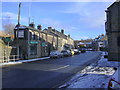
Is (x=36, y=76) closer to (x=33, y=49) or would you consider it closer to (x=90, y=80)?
(x=90, y=80)

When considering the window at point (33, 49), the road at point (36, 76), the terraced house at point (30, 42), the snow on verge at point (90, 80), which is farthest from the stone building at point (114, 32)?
the window at point (33, 49)

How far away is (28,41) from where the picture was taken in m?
29.5

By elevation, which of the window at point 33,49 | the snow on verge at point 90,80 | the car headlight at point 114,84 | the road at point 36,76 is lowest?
the road at point 36,76

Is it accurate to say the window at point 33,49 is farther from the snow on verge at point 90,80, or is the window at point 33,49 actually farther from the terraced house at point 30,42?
the snow on verge at point 90,80

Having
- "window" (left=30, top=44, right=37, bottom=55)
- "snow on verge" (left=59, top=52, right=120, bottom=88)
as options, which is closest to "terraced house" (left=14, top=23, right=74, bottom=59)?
"window" (left=30, top=44, right=37, bottom=55)

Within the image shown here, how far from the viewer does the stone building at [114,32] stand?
1916cm

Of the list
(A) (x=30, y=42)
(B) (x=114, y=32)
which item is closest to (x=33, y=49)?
(A) (x=30, y=42)

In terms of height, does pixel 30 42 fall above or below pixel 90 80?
above

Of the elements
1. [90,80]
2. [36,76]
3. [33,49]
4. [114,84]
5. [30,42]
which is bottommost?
[36,76]

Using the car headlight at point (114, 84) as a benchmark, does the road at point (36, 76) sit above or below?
below

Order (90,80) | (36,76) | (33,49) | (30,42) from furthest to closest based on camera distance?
1. (33,49)
2. (30,42)
3. (36,76)
4. (90,80)

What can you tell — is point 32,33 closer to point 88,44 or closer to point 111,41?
point 111,41

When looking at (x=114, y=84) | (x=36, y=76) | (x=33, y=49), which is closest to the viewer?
(x=114, y=84)

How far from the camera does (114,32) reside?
63.9ft
